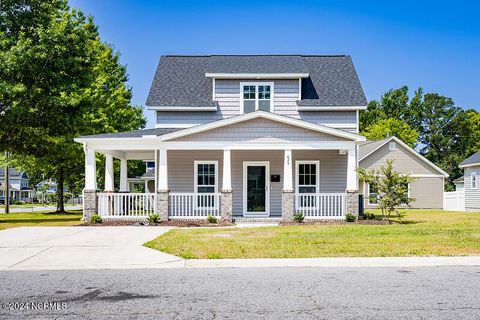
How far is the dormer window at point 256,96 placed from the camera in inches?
876

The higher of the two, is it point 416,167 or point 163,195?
point 416,167

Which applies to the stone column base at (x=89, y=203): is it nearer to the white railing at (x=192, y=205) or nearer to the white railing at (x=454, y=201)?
the white railing at (x=192, y=205)

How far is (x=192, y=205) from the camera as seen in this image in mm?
21359

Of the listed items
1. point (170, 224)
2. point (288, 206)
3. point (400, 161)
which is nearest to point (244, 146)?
point (288, 206)

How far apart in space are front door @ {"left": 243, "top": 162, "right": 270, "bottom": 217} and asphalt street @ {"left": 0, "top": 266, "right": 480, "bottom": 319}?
12775 mm

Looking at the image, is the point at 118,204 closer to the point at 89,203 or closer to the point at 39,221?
the point at 89,203

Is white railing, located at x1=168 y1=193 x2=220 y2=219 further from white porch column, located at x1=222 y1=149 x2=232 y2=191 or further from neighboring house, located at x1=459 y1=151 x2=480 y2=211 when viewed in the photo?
neighboring house, located at x1=459 y1=151 x2=480 y2=211

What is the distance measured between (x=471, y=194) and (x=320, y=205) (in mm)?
17060

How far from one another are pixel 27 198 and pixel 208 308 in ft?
290

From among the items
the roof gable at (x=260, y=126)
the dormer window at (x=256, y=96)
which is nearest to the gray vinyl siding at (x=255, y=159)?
the dormer window at (x=256, y=96)

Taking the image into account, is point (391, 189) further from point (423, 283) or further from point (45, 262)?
point (45, 262)

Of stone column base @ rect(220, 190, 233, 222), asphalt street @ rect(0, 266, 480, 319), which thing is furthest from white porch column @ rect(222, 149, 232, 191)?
asphalt street @ rect(0, 266, 480, 319)

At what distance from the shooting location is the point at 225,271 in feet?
28.5

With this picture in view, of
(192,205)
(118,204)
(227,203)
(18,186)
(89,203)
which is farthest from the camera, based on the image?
(18,186)
